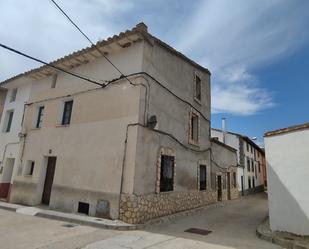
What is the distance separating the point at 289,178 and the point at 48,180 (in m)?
9.87

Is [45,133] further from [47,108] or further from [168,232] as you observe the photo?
[168,232]

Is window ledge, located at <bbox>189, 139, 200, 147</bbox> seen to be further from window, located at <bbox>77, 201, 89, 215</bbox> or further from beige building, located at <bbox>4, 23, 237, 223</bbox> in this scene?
window, located at <bbox>77, 201, 89, 215</bbox>

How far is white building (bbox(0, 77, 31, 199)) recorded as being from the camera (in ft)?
41.5

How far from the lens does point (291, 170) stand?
282 inches

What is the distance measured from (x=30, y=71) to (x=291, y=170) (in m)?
12.7

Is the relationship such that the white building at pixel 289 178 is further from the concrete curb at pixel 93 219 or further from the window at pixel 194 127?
the window at pixel 194 127

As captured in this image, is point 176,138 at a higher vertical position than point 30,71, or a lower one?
lower

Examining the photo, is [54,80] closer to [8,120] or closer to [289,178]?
[8,120]

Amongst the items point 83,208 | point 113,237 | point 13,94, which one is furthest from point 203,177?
point 13,94

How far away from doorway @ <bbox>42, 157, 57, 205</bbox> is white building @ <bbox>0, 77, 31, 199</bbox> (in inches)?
88.2

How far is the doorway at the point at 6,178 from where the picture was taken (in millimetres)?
12469

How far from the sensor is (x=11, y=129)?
44.7 feet

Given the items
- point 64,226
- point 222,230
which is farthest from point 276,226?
point 64,226

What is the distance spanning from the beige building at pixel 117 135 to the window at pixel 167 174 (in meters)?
0.04
